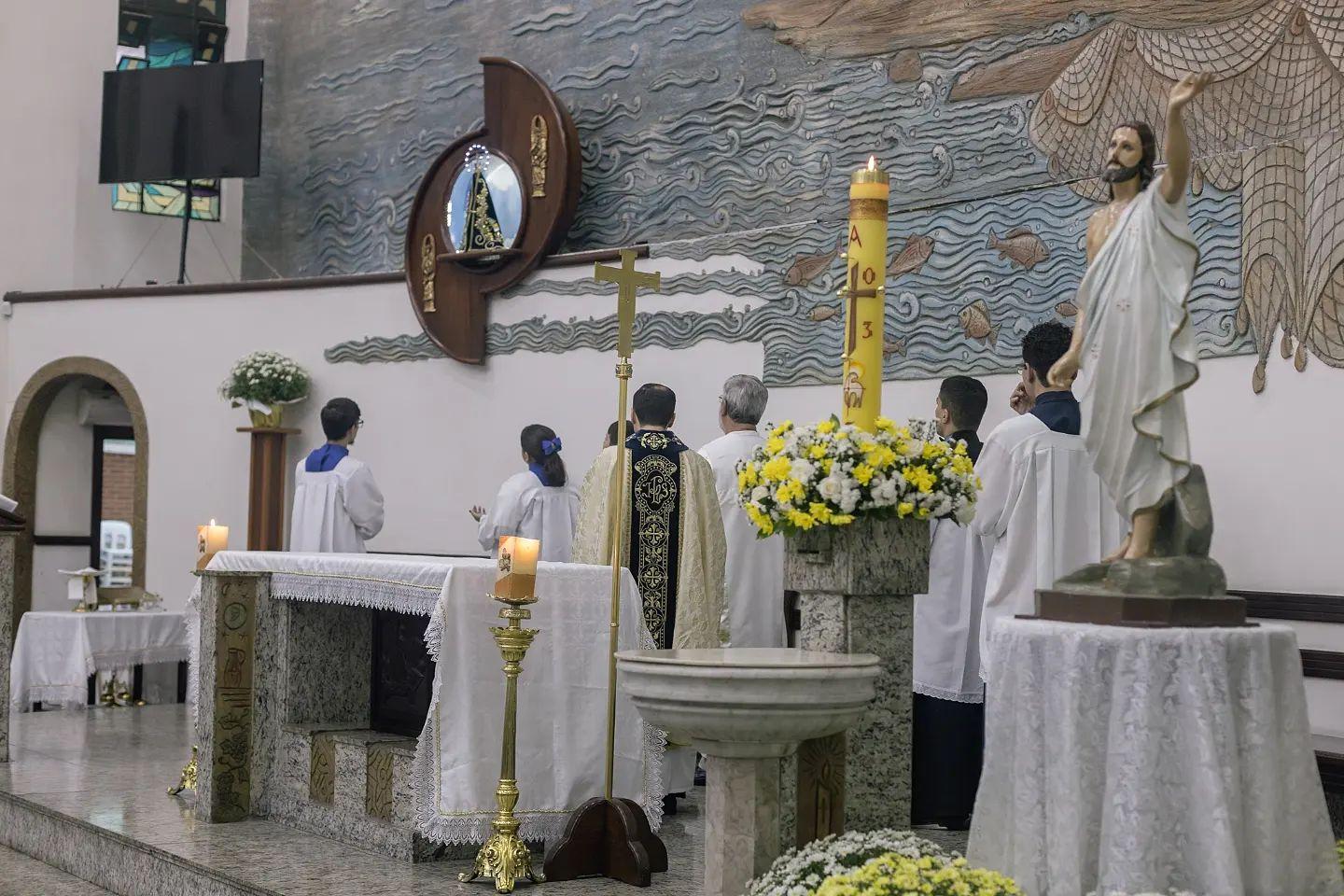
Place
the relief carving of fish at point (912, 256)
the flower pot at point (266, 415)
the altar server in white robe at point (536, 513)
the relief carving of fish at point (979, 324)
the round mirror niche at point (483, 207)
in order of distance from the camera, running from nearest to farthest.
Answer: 1. the relief carving of fish at point (979, 324)
2. the relief carving of fish at point (912, 256)
3. the altar server in white robe at point (536, 513)
4. the round mirror niche at point (483, 207)
5. the flower pot at point (266, 415)

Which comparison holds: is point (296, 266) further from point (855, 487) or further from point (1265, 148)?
point (855, 487)

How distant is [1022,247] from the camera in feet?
24.0

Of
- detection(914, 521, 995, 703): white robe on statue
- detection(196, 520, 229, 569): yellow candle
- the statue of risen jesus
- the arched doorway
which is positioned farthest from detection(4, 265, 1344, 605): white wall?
detection(196, 520, 229, 569): yellow candle

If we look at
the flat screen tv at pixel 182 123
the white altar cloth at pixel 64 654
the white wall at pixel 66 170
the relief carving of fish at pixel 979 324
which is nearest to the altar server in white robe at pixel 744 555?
the relief carving of fish at pixel 979 324

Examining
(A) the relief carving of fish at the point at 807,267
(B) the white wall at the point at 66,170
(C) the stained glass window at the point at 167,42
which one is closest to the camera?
(A) the relief carving of fish at the point at 807,267

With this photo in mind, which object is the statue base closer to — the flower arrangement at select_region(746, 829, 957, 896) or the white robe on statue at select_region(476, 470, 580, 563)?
the flower arrangement at select_region(746, 829, 957, 896)

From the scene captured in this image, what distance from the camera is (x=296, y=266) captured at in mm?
12555

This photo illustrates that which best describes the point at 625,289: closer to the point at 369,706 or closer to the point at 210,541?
the point at 369,706

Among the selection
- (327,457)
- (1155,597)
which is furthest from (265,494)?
(1155,597)

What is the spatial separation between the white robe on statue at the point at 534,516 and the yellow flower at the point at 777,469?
3495 mm

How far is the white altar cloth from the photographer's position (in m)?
10.3

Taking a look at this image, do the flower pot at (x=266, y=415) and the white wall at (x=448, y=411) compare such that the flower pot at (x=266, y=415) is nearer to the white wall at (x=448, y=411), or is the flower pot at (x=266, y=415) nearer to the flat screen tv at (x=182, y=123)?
the white wall at (x=448, y=411)

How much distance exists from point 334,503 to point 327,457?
0.89 feet

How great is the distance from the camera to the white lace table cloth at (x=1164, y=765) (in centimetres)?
374
